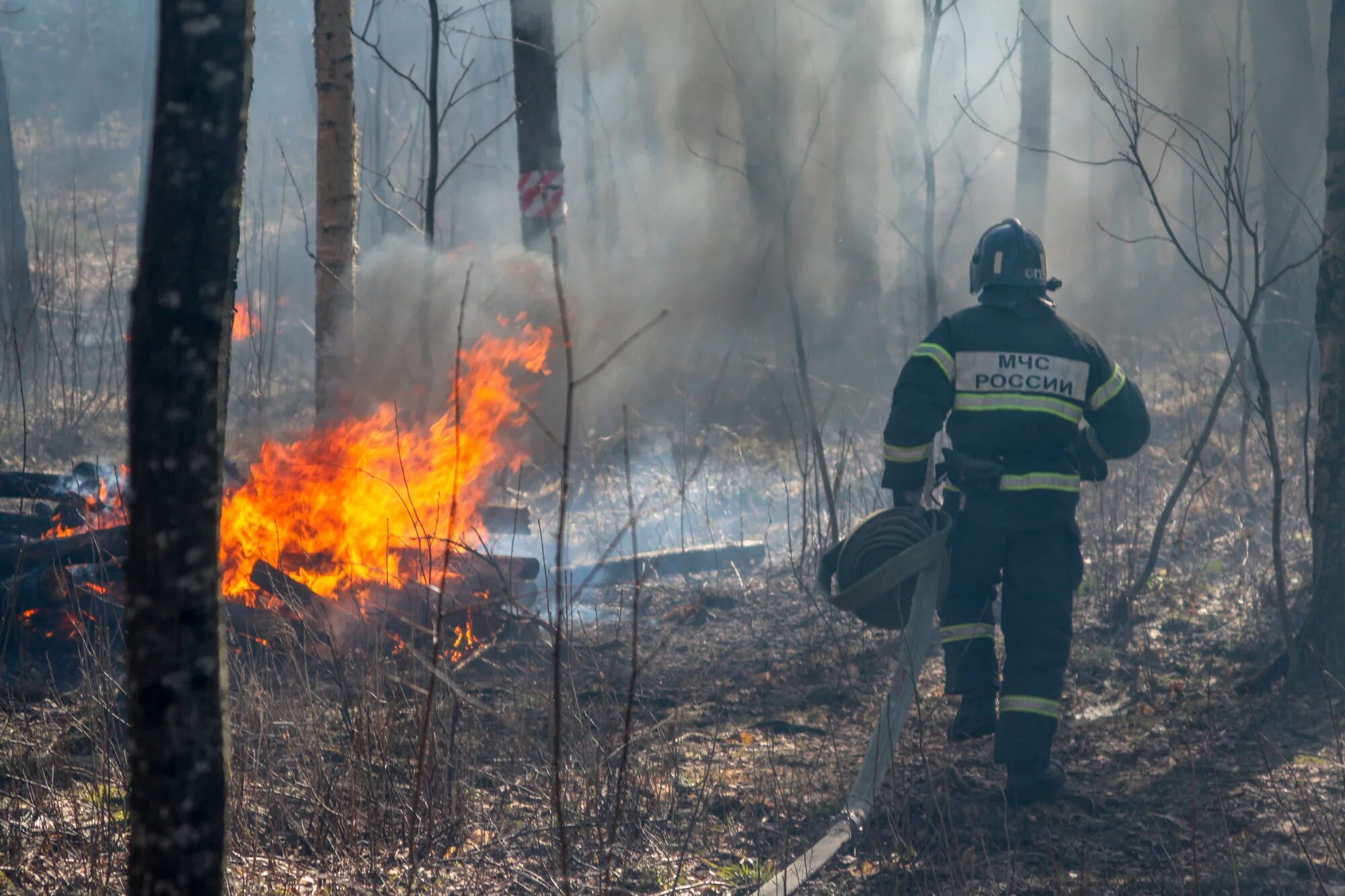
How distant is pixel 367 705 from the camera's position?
3020mm

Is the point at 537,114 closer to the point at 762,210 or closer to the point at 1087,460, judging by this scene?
the point at 762,210

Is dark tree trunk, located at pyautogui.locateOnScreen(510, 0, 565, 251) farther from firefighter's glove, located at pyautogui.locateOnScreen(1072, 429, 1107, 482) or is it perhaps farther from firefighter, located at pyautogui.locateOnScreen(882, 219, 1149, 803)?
firefighter's glove, located at pyautogui.locateOnScreen(1072, 429, 1107, 482)

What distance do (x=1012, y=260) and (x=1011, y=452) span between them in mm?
821

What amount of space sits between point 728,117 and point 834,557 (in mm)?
12051

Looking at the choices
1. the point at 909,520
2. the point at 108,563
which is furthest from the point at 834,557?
the point at 108,563

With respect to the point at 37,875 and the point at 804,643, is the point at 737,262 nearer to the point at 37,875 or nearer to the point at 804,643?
the point at 804,643

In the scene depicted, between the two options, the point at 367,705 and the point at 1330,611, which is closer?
the point at 367,705

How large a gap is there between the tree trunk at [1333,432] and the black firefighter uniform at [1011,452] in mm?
992

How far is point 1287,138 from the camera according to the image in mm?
14211

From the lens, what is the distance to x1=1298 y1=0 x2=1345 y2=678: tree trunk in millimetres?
4660

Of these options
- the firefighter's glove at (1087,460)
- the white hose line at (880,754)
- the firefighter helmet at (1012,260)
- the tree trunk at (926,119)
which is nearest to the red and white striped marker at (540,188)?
the tree trunk at (926,119)

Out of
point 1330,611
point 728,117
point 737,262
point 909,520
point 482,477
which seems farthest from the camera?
point 728,117

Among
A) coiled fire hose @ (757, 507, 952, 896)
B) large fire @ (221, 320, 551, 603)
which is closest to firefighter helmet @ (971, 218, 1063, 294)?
coiled fire hose @ (757, 507, 952, 896)

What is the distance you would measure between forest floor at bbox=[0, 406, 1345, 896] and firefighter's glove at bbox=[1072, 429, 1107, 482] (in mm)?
1085
